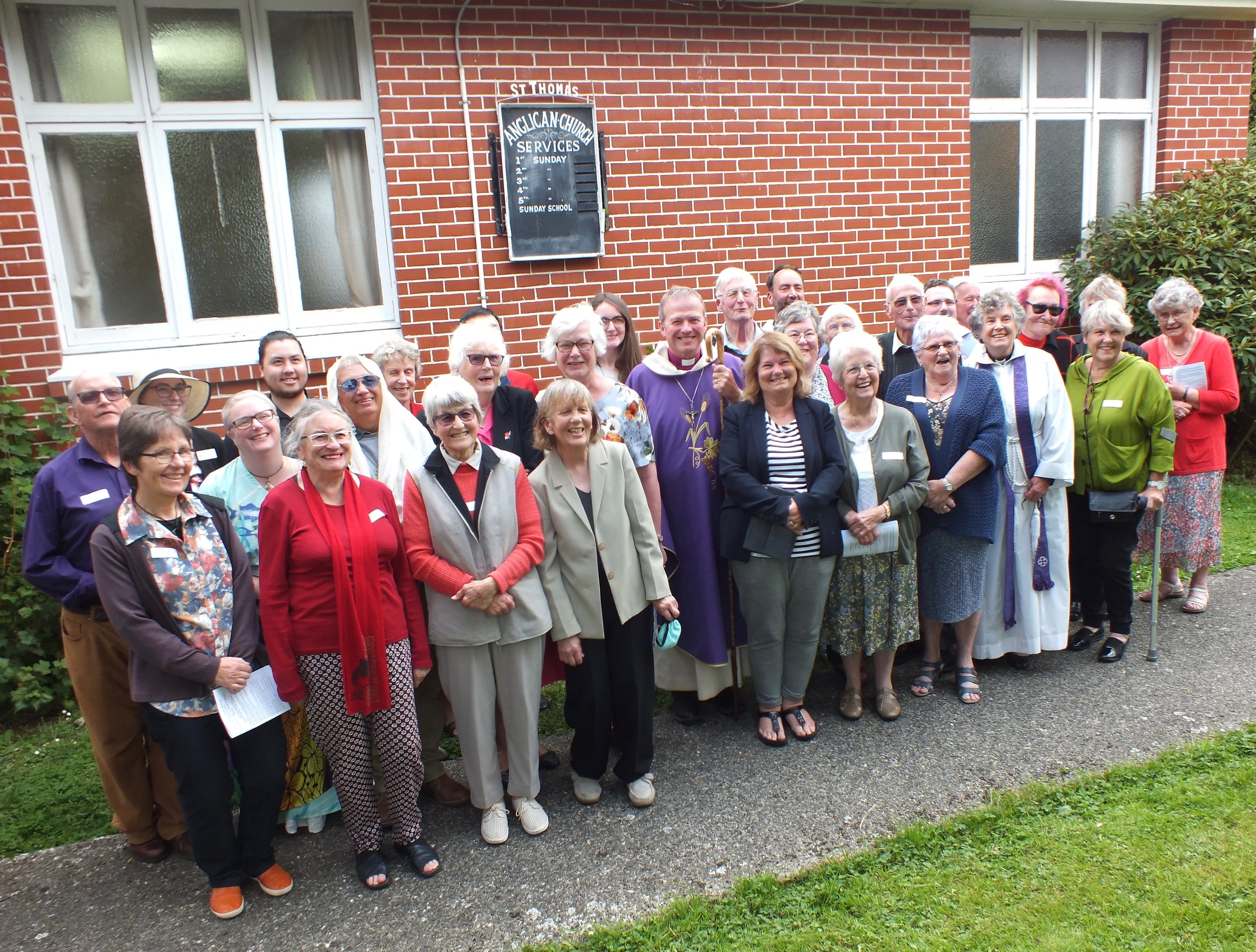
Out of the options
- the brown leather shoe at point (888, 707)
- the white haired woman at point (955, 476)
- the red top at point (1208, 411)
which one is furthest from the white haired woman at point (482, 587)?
the red top at point (1208, 411)

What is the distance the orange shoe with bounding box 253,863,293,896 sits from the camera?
3213 millimetres

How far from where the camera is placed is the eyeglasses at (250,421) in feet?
10.7

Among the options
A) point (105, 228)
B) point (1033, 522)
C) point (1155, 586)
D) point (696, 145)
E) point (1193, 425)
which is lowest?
point (1155, 586)

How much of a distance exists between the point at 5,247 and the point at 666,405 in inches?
162

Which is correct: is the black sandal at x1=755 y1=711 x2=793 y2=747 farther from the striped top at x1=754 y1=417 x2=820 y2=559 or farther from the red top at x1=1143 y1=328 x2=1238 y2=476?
the red top at x1=1143 y1=328 x2=1238 y2=476

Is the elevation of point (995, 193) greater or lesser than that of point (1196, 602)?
greater

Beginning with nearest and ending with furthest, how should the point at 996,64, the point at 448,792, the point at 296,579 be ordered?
the point at 296,579, the point at 448,792, the point at 996,64

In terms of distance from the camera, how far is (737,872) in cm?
319

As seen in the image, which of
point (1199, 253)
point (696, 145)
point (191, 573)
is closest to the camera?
point (191, 573)

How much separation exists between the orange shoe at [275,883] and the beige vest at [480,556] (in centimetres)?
100

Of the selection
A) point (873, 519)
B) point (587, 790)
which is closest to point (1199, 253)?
point (873, 519)

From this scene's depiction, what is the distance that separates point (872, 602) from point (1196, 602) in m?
2.64

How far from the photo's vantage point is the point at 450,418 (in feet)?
10.8

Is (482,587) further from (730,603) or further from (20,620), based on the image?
(20,620)
